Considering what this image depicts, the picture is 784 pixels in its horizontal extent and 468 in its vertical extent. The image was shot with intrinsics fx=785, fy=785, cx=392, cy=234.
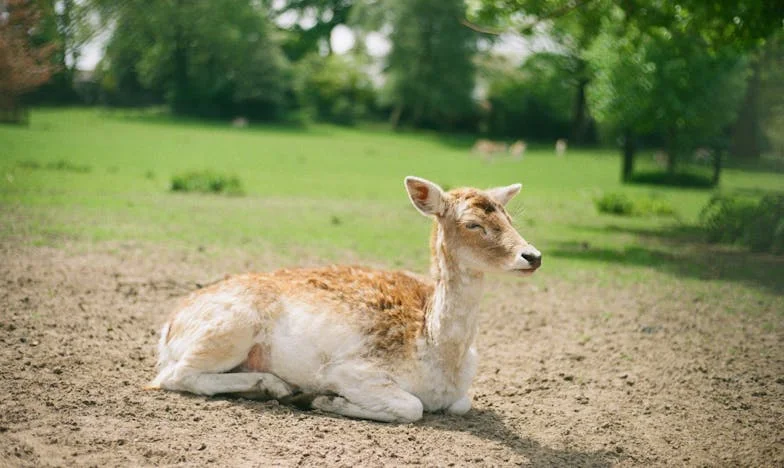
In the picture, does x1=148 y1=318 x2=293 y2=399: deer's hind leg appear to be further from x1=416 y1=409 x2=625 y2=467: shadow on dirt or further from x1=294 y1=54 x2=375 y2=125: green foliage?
x1=294 y1=54 x2=375 y2=125: green foliage

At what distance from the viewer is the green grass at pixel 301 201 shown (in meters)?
13.3

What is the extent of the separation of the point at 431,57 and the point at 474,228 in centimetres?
5080

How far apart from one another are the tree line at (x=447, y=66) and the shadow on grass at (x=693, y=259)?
3.83m

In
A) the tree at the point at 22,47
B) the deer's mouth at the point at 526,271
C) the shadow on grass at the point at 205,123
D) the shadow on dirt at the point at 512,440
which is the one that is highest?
the tree at the point at 22,47

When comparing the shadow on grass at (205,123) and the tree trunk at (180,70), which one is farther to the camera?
the shadow on grass at (205,123)

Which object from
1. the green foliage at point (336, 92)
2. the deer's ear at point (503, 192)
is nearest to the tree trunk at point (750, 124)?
the deer's ear at point (503, 192)

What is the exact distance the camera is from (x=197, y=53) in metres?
23.9

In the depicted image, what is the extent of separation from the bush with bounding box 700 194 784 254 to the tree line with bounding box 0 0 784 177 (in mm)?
3137

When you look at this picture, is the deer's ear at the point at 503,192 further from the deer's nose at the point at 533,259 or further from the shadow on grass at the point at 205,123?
the shadow on grass at the point at 205,123

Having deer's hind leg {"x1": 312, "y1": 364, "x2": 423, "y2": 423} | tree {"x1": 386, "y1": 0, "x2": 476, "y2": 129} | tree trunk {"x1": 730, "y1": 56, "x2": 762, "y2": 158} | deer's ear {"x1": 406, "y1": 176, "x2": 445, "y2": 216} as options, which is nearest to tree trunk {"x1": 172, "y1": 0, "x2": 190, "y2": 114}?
deer's ear {"x1": 406, "y1": 176, "x2": 445, "y2": 216}

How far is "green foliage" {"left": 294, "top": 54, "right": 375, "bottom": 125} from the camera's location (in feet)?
199

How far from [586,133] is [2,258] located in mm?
51509

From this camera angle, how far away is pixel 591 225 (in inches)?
739

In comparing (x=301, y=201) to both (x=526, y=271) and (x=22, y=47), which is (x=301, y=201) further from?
(x=526, y=271)
